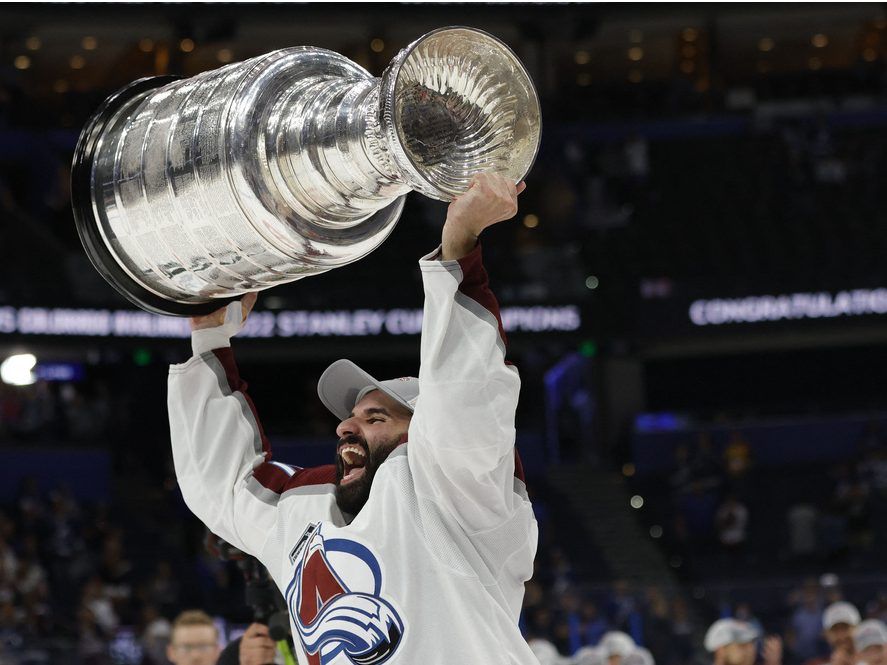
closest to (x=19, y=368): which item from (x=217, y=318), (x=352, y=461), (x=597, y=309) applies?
(x=217, y=318)

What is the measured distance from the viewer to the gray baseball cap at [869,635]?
727 cm

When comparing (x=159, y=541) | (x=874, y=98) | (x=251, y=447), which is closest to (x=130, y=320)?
(x=159, y=541)

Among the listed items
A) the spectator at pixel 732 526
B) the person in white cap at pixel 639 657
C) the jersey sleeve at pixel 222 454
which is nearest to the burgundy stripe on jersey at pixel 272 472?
the jersey sleeve at pixel 222 454

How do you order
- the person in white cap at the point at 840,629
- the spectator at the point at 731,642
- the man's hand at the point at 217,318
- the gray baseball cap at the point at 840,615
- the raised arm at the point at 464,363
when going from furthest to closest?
the gray baseball cap at the point at 840,615 → the spectator at the point at 731,642 → the person in white cap at the point at 840,629 → the man's hand at the point at 217,318 → the raised arm at the point at 464,363

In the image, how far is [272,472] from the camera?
3176 mm

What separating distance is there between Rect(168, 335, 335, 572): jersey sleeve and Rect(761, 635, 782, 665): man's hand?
17.8 feet

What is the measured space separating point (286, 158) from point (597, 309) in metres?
15.3

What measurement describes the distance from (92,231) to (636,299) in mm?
15334

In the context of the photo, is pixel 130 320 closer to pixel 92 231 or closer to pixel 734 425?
pixel 734 425

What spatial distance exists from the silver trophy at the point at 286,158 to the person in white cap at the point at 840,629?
18.9ft

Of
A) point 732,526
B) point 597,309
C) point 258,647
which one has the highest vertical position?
point 597,309

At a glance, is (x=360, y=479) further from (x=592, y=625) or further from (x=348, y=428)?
(x=592, y=625)

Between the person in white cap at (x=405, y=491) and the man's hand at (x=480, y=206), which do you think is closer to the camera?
the man's hand at (x=480, y=206)

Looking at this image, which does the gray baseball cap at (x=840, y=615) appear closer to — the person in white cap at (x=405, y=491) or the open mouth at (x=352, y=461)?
the person in white cap at (x=405, y=491)
